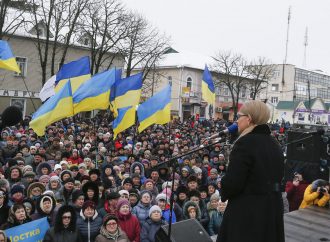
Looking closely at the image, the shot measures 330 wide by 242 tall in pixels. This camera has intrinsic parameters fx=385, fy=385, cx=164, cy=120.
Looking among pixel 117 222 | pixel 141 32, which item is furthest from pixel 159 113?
pixel 141 32

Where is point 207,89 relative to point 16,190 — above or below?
above

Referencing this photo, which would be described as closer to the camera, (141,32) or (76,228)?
(76,228)

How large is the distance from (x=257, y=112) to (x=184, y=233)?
178cm

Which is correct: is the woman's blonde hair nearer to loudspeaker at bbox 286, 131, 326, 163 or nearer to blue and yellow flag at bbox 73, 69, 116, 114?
loudspeaker at bbox 286, 131, 326, 163

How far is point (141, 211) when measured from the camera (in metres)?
6.00

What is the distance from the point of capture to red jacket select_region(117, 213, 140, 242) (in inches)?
216

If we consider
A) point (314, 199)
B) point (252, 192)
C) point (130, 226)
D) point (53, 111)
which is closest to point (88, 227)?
point (130, 226)

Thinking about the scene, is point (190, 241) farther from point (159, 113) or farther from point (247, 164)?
point (159, 113)

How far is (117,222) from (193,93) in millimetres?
40554

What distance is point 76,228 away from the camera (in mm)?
5070

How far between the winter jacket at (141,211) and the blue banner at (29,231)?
1.41 m

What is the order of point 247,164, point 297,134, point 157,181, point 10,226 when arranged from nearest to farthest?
point 247,164, point 10,226, point 297,134, point 157,181

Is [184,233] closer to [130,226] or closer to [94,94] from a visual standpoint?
[130,226]

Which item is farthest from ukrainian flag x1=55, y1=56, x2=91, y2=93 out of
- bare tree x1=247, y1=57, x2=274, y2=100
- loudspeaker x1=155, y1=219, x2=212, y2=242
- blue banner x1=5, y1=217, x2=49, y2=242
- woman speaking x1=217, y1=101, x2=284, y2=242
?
bare tree x1=247, y1=57, x2=274, y2=100
